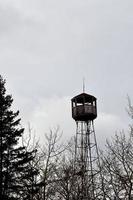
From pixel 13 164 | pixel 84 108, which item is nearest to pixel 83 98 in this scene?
pixel 84 108

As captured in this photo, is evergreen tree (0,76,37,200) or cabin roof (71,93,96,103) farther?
cabin roof (71,93,96,103)

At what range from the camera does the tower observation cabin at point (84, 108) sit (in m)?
35.9

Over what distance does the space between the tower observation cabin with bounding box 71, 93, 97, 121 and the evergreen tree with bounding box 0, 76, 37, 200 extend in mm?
6456

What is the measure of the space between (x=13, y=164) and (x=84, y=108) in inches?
381

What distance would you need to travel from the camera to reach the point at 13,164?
28.4 meters

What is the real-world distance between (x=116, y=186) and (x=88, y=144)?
500 inches

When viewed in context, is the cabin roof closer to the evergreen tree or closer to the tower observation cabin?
the tower observation cabin

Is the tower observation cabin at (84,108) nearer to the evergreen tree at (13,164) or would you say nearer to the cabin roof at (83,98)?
the cabin roof at (83,98)

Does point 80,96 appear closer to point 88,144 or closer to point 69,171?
point 88,144

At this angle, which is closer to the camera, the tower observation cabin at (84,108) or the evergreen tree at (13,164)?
the evergreen tree at (13,164)

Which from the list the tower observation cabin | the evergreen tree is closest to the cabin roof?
the tower observation cabin

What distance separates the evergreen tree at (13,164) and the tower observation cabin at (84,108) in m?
6.46

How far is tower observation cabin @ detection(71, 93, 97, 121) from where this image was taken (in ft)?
118

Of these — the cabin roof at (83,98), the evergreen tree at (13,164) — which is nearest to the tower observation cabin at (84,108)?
the cabin roof at (83,98)
